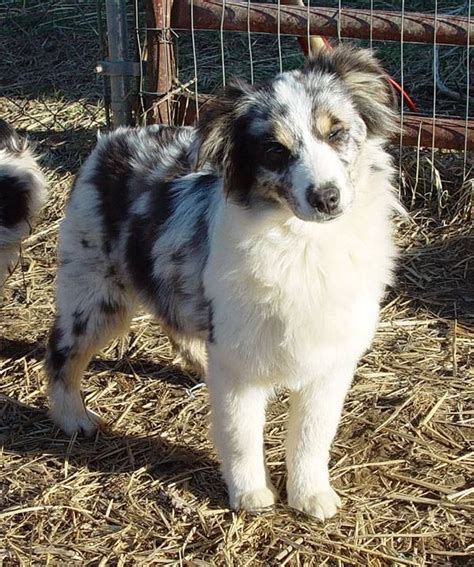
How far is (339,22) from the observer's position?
5973 mm

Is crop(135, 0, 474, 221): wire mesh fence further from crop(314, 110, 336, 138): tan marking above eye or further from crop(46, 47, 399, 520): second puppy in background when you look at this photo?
crop(314, 110, 336, 138): tan marking above eye

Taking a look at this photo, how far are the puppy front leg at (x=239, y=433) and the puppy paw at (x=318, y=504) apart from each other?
11 centimetres

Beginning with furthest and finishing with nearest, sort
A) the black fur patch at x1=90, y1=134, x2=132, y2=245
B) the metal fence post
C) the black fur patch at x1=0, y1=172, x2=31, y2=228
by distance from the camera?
the metal fence post → the black fur patch at x1=0, y1=172, x2=31, y2=228 → the black fur patch at x1=90, y1=134, x2=132, y2=245

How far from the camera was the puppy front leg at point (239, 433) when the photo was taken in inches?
143

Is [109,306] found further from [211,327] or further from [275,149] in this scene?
[275,149]

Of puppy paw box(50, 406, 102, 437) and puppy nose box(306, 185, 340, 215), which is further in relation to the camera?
puppy paw box(50, 406, 102, 437)

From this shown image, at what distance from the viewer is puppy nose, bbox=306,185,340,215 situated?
10.4 feet

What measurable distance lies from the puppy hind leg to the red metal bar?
97.3 inches

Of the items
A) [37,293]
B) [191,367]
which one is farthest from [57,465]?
[37,293]

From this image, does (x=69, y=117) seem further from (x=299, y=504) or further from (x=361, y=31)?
(x=299, y=504)

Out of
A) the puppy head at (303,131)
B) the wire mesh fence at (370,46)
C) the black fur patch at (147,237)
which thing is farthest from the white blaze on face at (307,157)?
the wire mesh fence at (370,46)

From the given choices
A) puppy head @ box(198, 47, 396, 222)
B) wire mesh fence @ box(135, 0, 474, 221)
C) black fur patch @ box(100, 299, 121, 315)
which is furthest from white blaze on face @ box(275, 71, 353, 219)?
wire mesh fence @ box(135, 0, 474, 221)

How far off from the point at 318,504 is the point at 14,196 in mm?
2353

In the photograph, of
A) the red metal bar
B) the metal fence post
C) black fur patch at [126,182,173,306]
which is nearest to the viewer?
black fur patch at [126,182,173,306]
